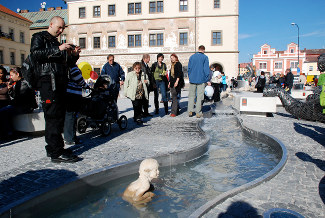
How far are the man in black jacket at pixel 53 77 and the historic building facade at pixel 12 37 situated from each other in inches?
1775

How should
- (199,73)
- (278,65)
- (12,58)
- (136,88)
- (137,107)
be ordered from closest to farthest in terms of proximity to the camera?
(136,88) < (137,107) < (199,73) < (12,58) < (278,65)

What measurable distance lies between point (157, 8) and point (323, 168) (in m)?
35.6

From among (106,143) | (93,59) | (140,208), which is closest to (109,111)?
(106,143)

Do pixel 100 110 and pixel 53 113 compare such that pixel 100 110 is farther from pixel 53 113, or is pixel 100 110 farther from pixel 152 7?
pixel 152 7

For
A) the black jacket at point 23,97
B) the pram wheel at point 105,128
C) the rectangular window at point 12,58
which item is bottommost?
the pram wheel at point 105,128

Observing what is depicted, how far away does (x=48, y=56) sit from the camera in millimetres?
3807

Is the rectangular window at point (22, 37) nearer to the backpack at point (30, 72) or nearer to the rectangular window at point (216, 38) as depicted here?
the rectangular window at point (216, 38)

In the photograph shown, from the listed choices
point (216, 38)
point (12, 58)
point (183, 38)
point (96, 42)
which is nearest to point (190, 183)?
point (216, 38)

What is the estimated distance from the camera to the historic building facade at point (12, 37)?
43156 millimetres

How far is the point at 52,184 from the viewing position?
3.28 metres

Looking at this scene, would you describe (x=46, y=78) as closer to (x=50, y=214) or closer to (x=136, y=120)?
(x=50, y=214)

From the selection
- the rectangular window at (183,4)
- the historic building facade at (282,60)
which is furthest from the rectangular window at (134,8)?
the historic building facade at (282,60)

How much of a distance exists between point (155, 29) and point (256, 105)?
29.7m

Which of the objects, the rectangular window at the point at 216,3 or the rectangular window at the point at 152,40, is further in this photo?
the rectangular window at the point at 152,40
